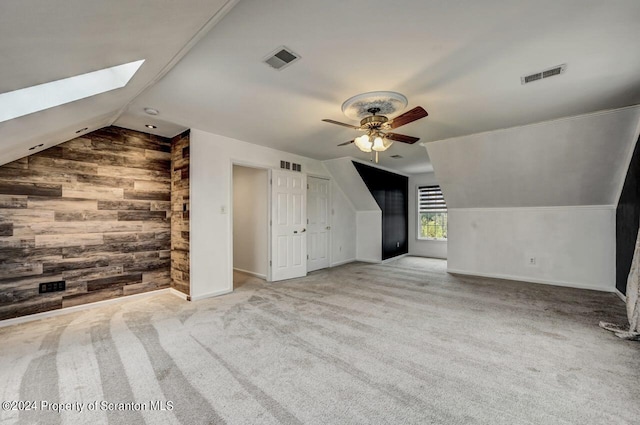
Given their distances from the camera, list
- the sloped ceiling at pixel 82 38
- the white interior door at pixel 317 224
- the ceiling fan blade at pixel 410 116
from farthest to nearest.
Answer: the white interior door at pixel 317 224
the ceiling fan blade at pixel 410 116
the sloped ceiling at pixel 82 38

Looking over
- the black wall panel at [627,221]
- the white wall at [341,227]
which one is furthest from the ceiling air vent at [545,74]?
the white wall at [341,227]

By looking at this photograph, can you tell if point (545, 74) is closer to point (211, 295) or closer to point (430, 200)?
point (211, 295)

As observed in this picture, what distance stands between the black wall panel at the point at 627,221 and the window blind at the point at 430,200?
359 cm

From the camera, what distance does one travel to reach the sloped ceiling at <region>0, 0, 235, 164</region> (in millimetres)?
1089

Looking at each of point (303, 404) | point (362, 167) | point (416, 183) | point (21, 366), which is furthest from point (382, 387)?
point (416, 183)

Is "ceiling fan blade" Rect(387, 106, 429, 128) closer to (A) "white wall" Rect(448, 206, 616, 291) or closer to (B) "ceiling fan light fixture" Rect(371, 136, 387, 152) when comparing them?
(B) "ceiling fan light fixture" Rect(371, 136, 387, 152)

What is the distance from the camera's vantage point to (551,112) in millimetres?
3232

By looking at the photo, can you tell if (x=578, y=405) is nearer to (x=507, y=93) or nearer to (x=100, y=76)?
(x=507, y=93)

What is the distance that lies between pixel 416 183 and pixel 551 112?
15.2ft

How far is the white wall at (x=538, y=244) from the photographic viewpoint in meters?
4.32

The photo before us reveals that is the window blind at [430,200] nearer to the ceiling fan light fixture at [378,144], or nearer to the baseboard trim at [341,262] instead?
the baseboard trim at [341,262]

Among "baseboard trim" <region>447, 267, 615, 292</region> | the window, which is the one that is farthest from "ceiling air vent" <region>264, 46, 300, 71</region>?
the window

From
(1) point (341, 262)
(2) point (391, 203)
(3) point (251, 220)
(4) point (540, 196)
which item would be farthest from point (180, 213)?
(4) point (540, 196)

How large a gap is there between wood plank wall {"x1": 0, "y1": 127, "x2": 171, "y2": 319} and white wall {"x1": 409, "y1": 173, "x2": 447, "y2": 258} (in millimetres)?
6463
